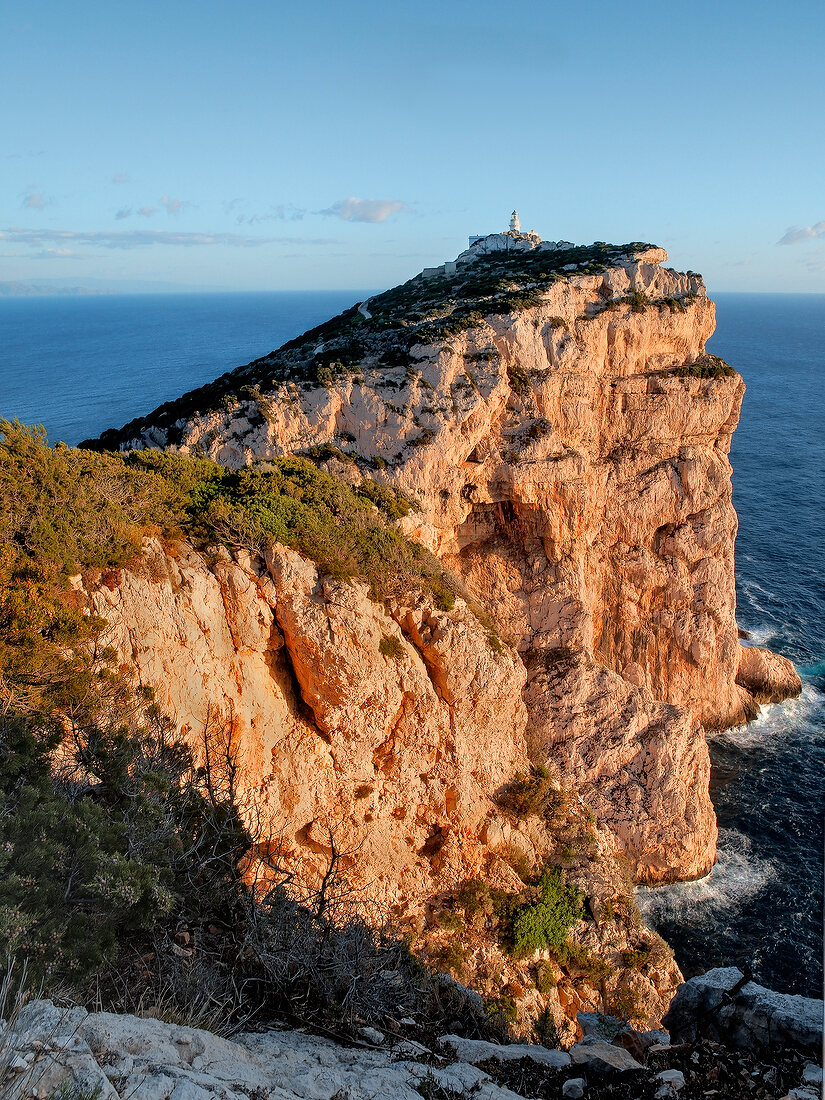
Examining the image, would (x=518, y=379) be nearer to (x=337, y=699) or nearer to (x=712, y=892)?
(x=337, y=699)

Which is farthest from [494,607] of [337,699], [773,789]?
[773,789]

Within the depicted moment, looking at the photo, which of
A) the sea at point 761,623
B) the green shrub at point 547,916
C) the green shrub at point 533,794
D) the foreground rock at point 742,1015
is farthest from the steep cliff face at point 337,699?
the sea at point 761,623

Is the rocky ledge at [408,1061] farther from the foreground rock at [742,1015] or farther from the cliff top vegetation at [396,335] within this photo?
the cliff top vegetation at [396,335]

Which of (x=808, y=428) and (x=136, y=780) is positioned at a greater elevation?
(x=808, y=428)

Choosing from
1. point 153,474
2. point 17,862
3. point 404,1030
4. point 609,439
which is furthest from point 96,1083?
point 609,439

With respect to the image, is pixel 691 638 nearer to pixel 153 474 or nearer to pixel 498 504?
pixel 498 504

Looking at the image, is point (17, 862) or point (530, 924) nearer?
point (17, 862)
